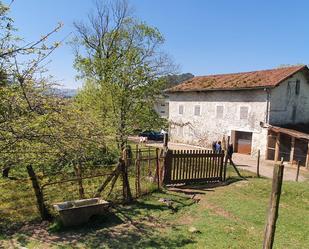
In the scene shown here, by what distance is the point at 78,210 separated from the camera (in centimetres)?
812

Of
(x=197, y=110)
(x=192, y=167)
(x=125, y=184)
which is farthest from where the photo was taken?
(x=197, y=110)

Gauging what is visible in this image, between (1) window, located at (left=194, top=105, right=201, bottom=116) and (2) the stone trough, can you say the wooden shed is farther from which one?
(2) the stone trough

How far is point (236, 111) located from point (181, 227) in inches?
812

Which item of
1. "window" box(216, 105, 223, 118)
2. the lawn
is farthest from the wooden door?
the lawn

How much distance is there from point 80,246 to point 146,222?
218 centimetres

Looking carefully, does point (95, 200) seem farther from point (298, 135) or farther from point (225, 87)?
point (225, 87)

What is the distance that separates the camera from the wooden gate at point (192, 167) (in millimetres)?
12789

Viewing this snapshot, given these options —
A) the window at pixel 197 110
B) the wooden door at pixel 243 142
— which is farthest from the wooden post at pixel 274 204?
the window at pixel 197 110

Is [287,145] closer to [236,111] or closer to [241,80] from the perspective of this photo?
[236,111]

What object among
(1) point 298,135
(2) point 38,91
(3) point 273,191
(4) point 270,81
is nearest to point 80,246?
(2) point 38,91

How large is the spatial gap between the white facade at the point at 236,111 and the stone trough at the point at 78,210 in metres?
19.5

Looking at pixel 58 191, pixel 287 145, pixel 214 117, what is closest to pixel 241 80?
pixel 214 117

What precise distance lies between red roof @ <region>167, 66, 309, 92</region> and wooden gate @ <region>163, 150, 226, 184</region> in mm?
12593

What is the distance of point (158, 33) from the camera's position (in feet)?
80.2
